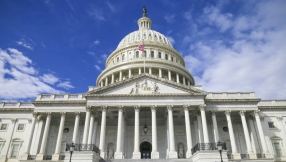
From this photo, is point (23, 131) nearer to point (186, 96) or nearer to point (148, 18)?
point (186, 96)

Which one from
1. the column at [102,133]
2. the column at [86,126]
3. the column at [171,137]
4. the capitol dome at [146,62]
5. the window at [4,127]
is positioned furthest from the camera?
the capitol dome at [146,62]

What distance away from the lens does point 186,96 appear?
125 ft

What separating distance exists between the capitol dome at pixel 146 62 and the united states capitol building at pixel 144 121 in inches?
644

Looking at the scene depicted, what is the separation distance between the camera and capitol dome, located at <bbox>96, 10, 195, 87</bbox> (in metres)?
59.2

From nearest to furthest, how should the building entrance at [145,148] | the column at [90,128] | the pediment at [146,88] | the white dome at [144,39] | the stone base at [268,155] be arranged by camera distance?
the column at [90,128]
the stone base at [268,155]
the pediment at [146,88]
the building entrance at [145,148]
the white dome at [144,39]

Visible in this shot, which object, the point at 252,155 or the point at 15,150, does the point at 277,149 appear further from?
the point at 15,150

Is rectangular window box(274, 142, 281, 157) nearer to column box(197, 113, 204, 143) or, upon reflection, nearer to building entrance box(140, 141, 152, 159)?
column box(197, 113, 204, 143)

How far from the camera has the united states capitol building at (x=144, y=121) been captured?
37062mm

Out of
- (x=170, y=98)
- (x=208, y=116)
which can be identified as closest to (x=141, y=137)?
(x=170, y=98)

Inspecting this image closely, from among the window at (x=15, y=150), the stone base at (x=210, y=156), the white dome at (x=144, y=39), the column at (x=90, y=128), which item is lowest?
the stone base at (x=210, y=156)

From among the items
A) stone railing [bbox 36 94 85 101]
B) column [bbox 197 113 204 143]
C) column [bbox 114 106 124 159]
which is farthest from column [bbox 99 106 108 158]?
column [bbox 197 113 204 143]

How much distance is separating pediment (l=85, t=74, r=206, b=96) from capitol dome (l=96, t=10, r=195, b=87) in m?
15.3

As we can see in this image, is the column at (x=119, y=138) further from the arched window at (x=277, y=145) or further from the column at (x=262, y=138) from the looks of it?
the arched window at (x=277, y=145)

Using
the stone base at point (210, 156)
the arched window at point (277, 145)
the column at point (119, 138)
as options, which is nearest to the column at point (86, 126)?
the column at point (119, 138)
